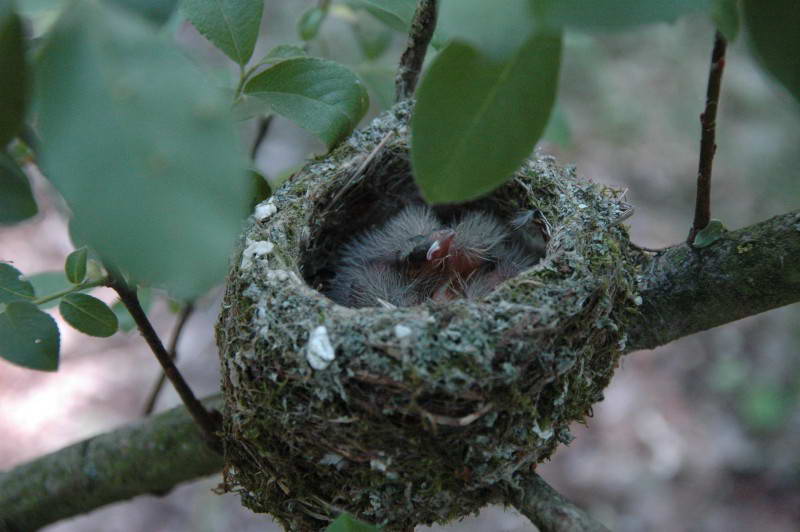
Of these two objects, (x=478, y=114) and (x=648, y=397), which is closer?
(x=478, y=114)

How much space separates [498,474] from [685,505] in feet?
8.65

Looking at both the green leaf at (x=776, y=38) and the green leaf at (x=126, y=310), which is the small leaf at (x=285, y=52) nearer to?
the green leaf at (x=126, y=310)

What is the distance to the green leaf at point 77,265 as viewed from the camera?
95 cm

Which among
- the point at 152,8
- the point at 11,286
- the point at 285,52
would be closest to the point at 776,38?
the point at 152,8

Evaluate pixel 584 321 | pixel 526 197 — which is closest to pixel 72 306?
pixel 584 321

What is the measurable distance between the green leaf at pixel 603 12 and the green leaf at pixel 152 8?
23 centimetres

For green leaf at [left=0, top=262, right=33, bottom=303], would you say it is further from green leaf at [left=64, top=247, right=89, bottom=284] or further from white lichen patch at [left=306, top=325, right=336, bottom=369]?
white lichen patch at [left=306, top=325, right=336, bottom=369]

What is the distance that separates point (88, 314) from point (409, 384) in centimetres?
45

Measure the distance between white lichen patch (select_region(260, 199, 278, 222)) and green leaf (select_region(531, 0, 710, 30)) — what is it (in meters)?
1.03

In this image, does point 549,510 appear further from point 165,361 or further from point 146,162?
point 146,162

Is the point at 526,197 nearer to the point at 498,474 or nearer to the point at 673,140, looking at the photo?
the point at 498,474

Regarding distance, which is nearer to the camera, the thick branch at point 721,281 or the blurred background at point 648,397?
the thick branch at point 721,281

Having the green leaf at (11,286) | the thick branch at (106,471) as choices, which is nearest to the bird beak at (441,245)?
the thick branch at (106,471)

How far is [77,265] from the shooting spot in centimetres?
95
